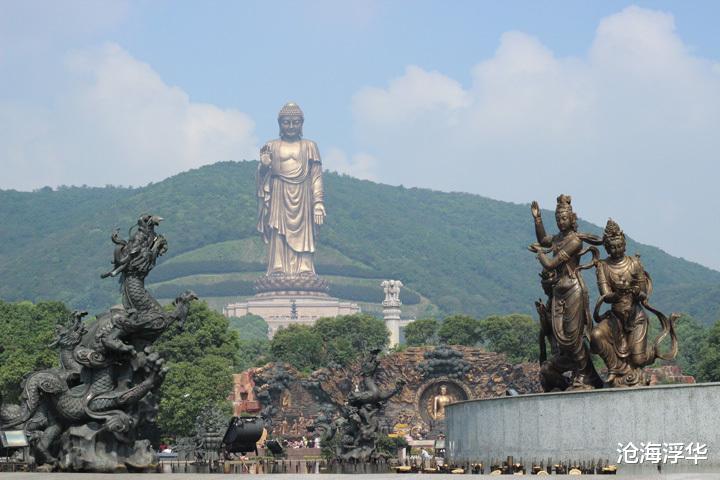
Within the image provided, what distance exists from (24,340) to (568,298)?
52659mm

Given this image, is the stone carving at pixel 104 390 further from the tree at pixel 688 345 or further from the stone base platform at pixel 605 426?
the tree at pixel 688 345

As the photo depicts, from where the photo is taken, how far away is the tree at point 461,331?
389ft

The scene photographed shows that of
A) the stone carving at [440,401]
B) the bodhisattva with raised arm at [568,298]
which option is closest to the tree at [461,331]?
the stone carving at [440,401]

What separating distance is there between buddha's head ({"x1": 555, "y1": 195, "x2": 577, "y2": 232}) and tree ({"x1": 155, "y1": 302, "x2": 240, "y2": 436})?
1440 inches

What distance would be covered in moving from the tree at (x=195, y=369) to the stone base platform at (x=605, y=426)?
36.8 m

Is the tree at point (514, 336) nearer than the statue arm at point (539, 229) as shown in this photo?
No

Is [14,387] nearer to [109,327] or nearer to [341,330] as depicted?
[109,327]

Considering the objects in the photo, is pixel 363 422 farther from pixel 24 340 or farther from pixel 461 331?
pixel 461 331

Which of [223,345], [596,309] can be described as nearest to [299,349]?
[223,345]

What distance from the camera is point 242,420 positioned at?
3497 cm

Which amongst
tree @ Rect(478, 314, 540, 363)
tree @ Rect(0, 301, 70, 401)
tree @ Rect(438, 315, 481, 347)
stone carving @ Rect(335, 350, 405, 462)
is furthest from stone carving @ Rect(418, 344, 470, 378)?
stone carving @ Rect(335, 350, 405, 462)

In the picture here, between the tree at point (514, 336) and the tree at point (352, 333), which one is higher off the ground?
the tree at point (352, 333)

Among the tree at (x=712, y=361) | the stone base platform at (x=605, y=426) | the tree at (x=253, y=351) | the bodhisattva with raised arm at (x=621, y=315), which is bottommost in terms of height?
the stone base platform at (x=605, y=426)

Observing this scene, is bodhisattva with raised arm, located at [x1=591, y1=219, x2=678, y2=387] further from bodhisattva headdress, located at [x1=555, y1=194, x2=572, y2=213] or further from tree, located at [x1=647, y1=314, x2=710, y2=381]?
tree, located at [x1=647, y1=314, x2=710, y2=381]
